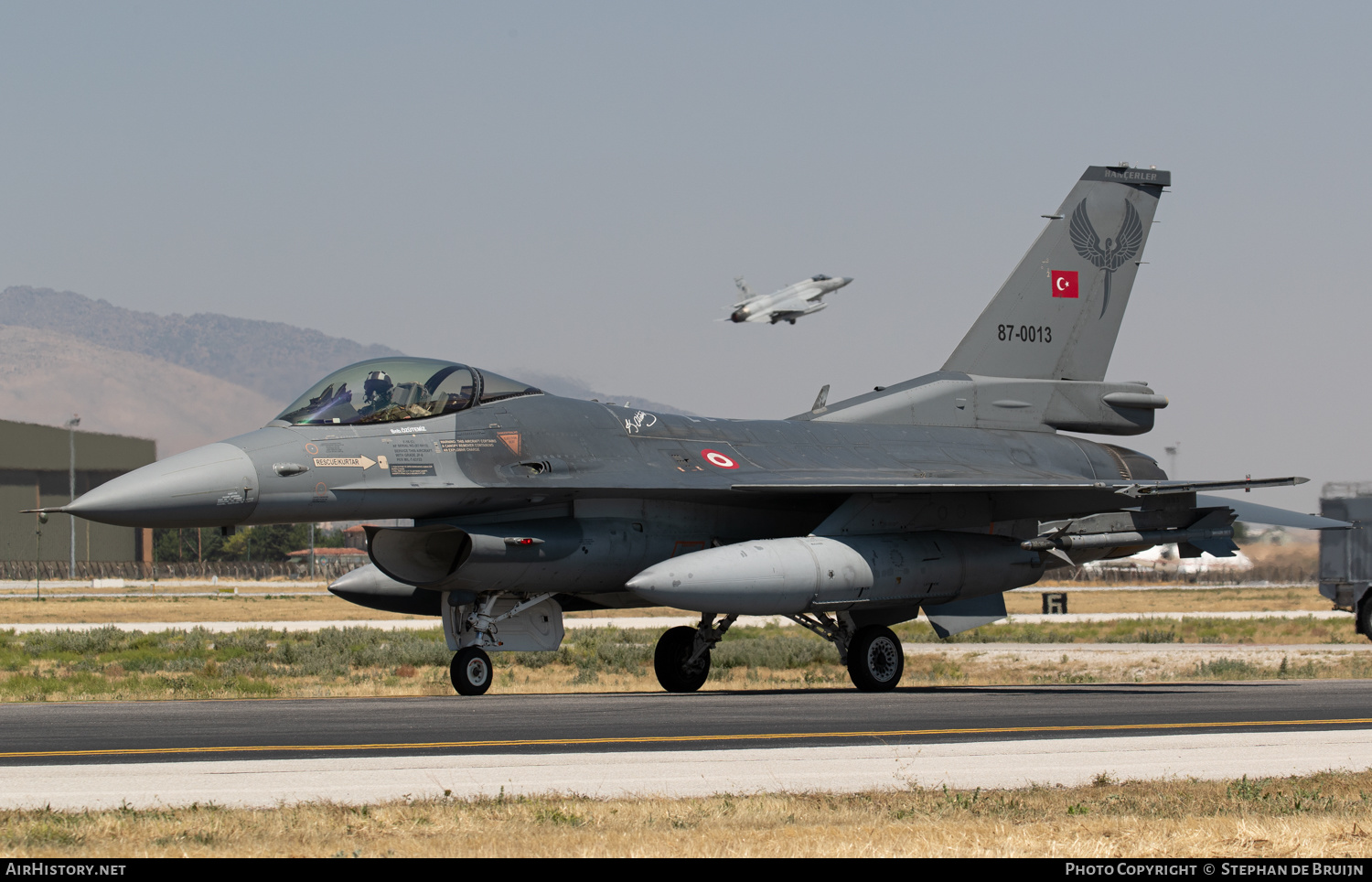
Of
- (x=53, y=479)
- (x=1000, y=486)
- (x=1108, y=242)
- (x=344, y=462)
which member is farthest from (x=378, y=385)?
(x=53, y=479)

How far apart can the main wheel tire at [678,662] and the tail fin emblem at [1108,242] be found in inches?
326

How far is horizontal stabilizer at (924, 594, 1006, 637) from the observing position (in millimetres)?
18438

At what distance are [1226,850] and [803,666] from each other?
64.6 feet

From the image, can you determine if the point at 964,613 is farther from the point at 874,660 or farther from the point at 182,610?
the point at 182,610

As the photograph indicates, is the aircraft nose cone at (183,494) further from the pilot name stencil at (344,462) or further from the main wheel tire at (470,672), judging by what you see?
the main wheel tire at (470,672)

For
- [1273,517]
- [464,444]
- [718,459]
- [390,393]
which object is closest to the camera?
[390,393]

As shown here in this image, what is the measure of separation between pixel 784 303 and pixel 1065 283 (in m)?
62.3

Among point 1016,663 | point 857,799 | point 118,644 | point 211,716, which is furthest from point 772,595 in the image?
point 118,644

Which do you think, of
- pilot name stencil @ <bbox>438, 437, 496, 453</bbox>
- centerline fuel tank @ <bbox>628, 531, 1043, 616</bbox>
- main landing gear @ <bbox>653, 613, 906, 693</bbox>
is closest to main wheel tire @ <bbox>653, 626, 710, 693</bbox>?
main landing gear @ <bbox>653, 613, 906, 693</bbox>

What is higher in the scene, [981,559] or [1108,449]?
[1108,449]

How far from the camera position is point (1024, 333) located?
2211cm

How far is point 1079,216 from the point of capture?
2231 centimetres

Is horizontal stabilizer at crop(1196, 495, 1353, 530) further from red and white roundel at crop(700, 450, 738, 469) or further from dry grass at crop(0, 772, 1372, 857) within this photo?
dry grass at crop(0, 772, 1372, 857)

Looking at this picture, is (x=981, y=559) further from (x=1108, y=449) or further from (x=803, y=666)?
(x=803, y=666)
